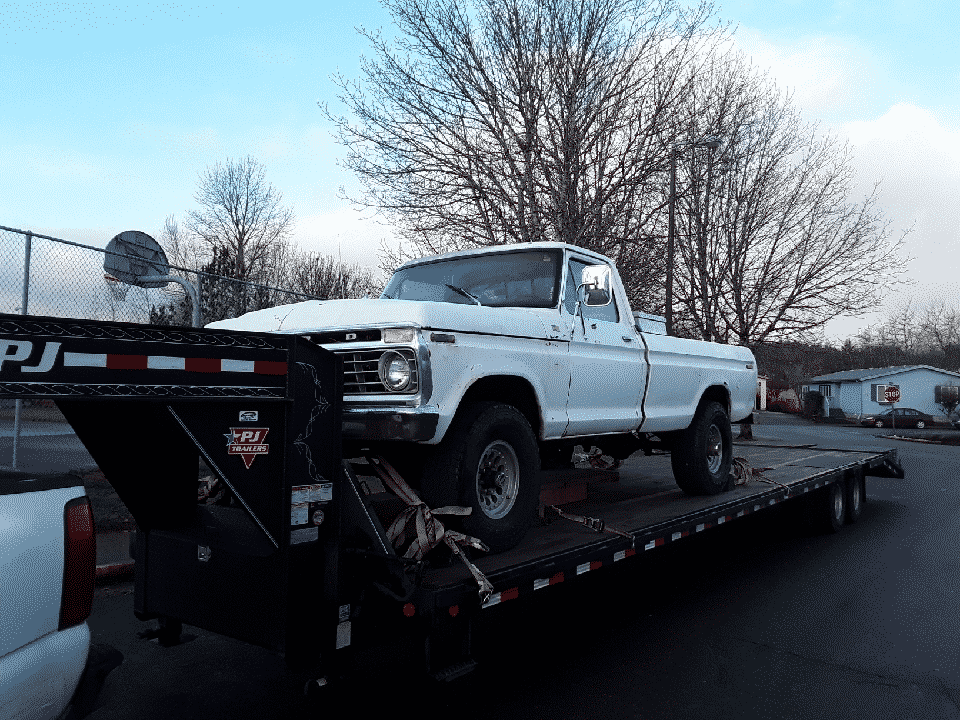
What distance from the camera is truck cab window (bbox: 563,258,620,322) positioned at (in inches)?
205

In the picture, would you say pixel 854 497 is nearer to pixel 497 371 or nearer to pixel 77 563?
pixel 497 371

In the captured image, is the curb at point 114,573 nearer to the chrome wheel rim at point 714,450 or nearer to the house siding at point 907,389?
the chrome wheel rim at point 714,450

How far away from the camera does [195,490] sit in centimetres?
418

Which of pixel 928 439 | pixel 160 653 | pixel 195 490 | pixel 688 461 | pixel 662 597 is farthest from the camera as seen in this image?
pixel 928 439

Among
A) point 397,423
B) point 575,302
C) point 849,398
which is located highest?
point 849,398

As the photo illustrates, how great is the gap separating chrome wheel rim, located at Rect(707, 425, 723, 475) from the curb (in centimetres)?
526

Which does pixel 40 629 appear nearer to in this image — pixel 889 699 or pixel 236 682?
pixel 236 682

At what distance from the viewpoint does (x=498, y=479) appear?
14.3 feet

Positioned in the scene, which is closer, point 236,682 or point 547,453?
point 236,682

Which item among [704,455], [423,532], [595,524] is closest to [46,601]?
[423,532]

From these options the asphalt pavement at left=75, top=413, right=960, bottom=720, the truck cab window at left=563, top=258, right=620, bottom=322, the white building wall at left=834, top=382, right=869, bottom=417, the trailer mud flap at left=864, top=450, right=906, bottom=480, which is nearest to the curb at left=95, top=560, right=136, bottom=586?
the asphalt pavement at left=75, top=413, right=960, bottom=720

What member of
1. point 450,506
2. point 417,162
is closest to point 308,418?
point 450,506

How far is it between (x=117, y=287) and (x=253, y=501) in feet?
18.1

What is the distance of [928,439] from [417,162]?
981 inches
